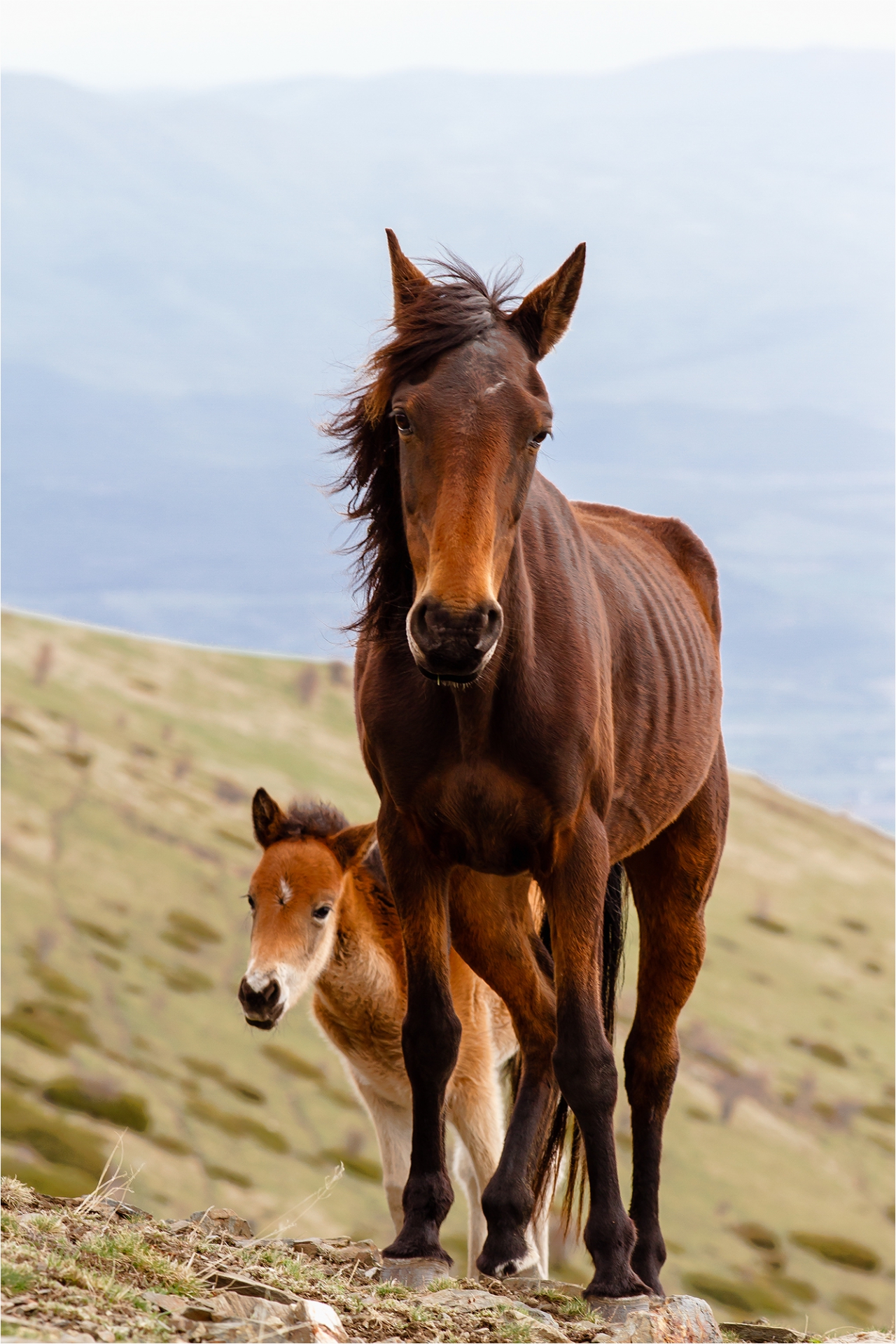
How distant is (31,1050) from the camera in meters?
23.1

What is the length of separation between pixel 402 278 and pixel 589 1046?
2.90 meters

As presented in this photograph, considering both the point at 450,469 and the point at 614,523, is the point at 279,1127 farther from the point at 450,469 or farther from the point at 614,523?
the point at 450,469

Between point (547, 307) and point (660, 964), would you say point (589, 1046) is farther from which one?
point (547, 307)

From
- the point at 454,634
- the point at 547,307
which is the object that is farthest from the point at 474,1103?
the point at 547,307

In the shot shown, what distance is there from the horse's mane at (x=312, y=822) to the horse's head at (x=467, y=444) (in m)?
4.10

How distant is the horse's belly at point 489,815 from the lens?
4988 mm

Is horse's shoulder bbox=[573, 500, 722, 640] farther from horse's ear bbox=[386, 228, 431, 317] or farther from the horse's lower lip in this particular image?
the horse's lower lip

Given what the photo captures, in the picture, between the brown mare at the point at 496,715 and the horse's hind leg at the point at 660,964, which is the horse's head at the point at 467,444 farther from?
the horse's hind leg at the point at 660,964

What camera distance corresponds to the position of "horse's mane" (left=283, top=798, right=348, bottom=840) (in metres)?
8.59

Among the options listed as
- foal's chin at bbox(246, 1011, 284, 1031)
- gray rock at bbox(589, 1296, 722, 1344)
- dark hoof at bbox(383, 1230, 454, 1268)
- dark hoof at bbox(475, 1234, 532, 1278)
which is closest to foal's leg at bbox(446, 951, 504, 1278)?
foal's chin at bbox(246, 1011, 284, 1031)

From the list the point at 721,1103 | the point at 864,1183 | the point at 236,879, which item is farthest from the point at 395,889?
the point at 864,1183

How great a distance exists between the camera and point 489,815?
16.4 feet

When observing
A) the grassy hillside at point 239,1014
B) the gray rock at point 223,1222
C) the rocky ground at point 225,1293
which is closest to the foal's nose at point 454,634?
the rocky ground at point 225,1293

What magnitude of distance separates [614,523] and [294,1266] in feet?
13.1
